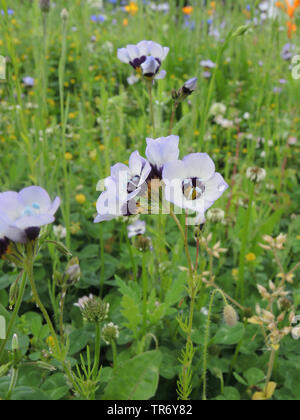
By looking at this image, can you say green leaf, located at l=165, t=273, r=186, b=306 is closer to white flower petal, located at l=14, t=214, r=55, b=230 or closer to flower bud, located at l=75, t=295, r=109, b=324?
flower bud, located at l=75, t=295, r=109, b=324

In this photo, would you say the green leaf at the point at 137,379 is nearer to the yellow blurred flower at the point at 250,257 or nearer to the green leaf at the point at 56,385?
the green leaf at the point at 56,385

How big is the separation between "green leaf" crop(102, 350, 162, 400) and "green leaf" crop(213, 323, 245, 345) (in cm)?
30

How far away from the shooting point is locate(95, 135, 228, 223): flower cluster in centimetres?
44

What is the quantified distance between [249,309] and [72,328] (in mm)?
404

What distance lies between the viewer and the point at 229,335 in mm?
807

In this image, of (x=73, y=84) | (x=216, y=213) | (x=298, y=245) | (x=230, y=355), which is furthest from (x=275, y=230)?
(x=73, y=84)

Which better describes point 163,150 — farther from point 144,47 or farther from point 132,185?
point 144,47

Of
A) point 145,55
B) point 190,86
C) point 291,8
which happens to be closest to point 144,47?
point 145,55

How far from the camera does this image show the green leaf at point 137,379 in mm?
528

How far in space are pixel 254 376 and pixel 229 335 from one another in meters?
0.09

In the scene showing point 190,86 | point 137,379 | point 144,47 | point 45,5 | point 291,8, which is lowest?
point 137,379

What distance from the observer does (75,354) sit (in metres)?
0.85

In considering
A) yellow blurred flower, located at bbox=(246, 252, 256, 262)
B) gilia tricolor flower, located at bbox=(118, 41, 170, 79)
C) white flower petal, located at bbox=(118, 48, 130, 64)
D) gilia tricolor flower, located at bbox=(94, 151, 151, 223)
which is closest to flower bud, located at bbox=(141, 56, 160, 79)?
gilia tricolor flower, located at bbox=(118, 41, 170, 79)

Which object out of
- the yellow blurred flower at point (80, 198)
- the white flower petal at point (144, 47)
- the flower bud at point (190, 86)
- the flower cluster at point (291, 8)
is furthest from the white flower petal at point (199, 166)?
the flower cluster at point (291, 8)
